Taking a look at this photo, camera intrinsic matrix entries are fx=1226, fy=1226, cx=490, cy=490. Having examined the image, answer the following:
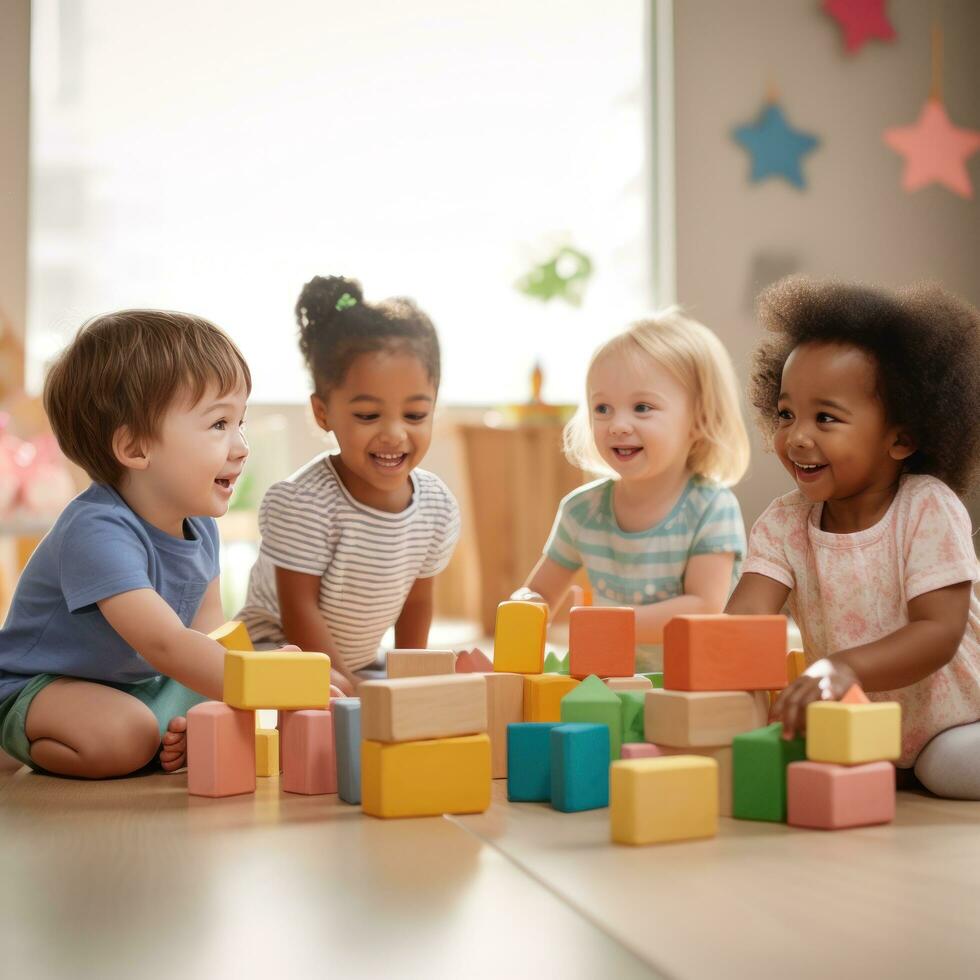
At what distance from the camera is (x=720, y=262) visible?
3.89 meters

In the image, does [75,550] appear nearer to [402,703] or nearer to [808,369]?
[402,703]

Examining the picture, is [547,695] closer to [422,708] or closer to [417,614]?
[422,708]

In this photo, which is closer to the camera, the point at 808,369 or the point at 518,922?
the point at 518,922

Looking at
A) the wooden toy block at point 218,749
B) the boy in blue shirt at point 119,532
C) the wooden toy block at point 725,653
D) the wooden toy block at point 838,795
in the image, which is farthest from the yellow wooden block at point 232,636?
the wooden toy block at point 838,795

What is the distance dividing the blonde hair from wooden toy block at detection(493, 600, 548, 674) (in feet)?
1.61

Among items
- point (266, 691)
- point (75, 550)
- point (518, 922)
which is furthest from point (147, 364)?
point (518, 922)

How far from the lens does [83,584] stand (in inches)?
46.5

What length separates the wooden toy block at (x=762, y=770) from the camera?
3.18 ft

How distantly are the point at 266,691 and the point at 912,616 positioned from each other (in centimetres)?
59

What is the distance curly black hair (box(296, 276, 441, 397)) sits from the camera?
160 cm

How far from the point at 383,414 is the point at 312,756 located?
1.92 feet

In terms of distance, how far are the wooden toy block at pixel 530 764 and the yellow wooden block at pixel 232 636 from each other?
0.35 meters

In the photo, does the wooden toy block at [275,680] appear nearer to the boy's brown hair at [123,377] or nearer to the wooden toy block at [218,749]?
the wooden toy block at [218,749]

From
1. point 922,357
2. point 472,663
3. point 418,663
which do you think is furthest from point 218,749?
point 922,357
